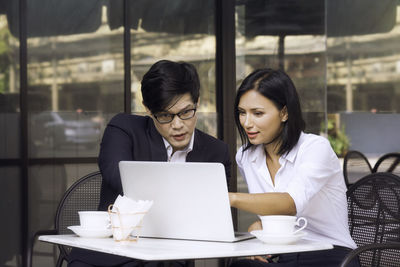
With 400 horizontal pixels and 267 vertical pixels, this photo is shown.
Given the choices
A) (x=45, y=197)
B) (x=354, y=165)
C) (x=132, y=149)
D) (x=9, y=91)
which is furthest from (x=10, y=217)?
(x=354, y=165)

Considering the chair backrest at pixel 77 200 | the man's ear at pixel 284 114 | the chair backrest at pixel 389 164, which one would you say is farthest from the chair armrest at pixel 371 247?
the chair backrest at pixel 389 164

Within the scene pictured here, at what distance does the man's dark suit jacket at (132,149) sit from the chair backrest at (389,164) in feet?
8.83

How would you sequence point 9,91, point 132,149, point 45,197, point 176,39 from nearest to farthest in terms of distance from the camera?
1. point 132,149
2. point 9,91
3. point 45,197
4. point 176,39

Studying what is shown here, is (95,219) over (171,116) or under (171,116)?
under

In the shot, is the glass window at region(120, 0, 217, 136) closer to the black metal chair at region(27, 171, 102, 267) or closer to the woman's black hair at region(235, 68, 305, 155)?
the black metal chair at region(27, 171, 102, 267)

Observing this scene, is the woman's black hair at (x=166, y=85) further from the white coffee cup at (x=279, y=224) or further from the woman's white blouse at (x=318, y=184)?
the white coffee cup at (x=279, y=224)

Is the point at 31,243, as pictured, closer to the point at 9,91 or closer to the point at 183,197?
the point at 183,197

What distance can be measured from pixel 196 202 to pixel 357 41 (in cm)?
458

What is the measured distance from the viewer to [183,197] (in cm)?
240

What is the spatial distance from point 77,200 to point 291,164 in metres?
1.22

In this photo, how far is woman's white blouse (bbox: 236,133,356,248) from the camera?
271 cm

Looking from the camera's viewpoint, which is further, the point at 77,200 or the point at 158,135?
the point at 77,200

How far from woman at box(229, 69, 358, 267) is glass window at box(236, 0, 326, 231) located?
84.0 inches

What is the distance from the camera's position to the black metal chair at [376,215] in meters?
2.86
